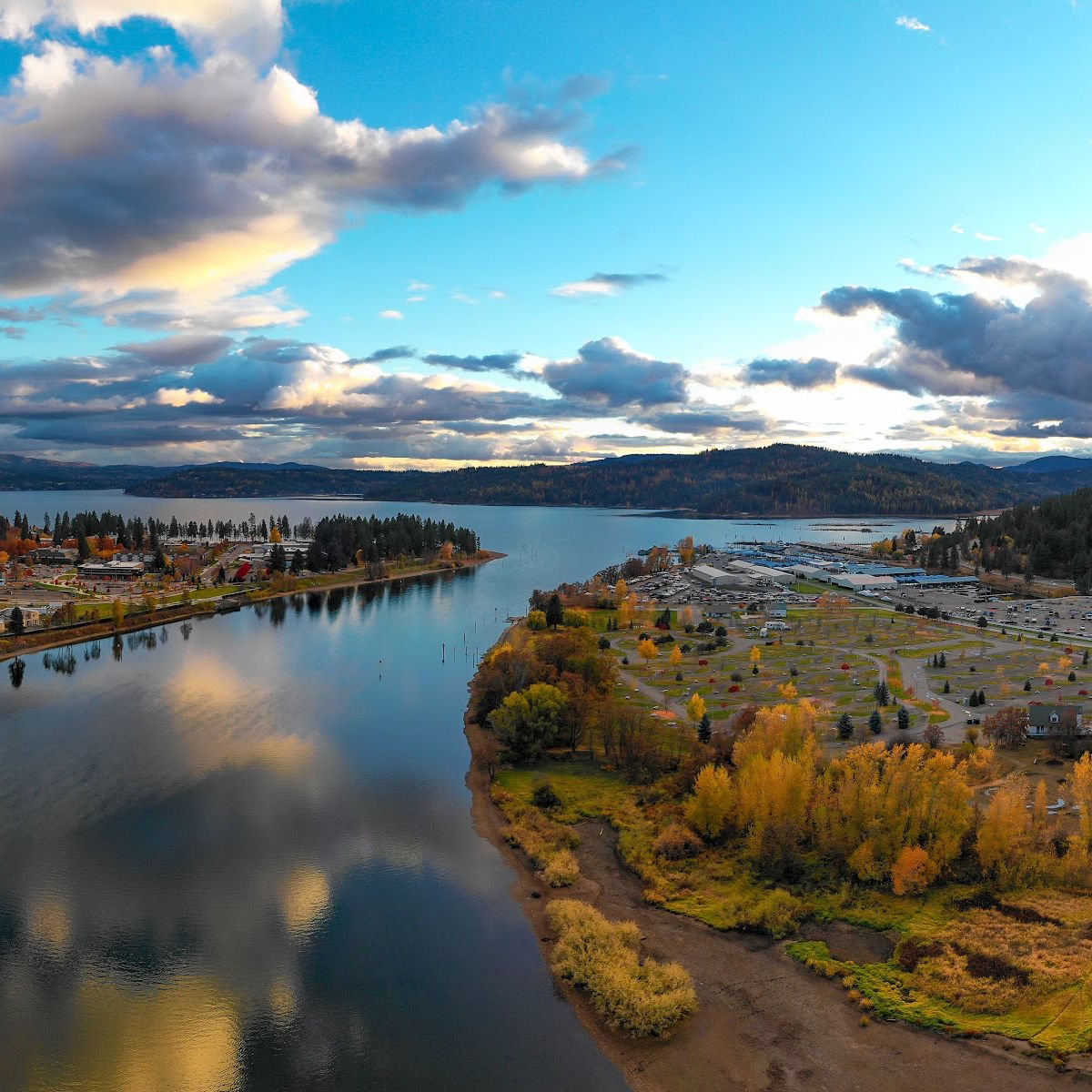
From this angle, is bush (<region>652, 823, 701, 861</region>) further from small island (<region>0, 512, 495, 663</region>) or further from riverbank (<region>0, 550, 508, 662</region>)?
riverbank (<region>0, 550, 508, 662</region>)

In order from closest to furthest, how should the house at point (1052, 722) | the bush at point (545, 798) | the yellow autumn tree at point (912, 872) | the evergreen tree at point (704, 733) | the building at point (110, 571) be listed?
1. the yellow autumn tree at point (912, 872)
2. the bush at point (545, 798)
3. the evergreen tree at point (704, 733)
4. the house at point (1052, 722)
5. the building at point (110, 571)

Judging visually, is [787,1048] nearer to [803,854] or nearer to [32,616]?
[803,854]

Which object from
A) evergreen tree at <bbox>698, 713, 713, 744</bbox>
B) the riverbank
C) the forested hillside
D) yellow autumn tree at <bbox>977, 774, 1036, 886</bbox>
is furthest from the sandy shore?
the forested hillside

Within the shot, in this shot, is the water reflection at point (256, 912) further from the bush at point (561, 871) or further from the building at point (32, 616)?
the building at point (32, 616)

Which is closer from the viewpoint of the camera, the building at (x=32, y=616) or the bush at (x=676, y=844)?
the bush at (x=676, y=844)

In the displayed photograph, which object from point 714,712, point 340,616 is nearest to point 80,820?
point 714,712

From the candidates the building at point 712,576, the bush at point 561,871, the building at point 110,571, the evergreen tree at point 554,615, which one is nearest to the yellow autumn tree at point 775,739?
the bush at point 561,871

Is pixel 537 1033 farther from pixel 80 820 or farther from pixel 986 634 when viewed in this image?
pixel 986 634
